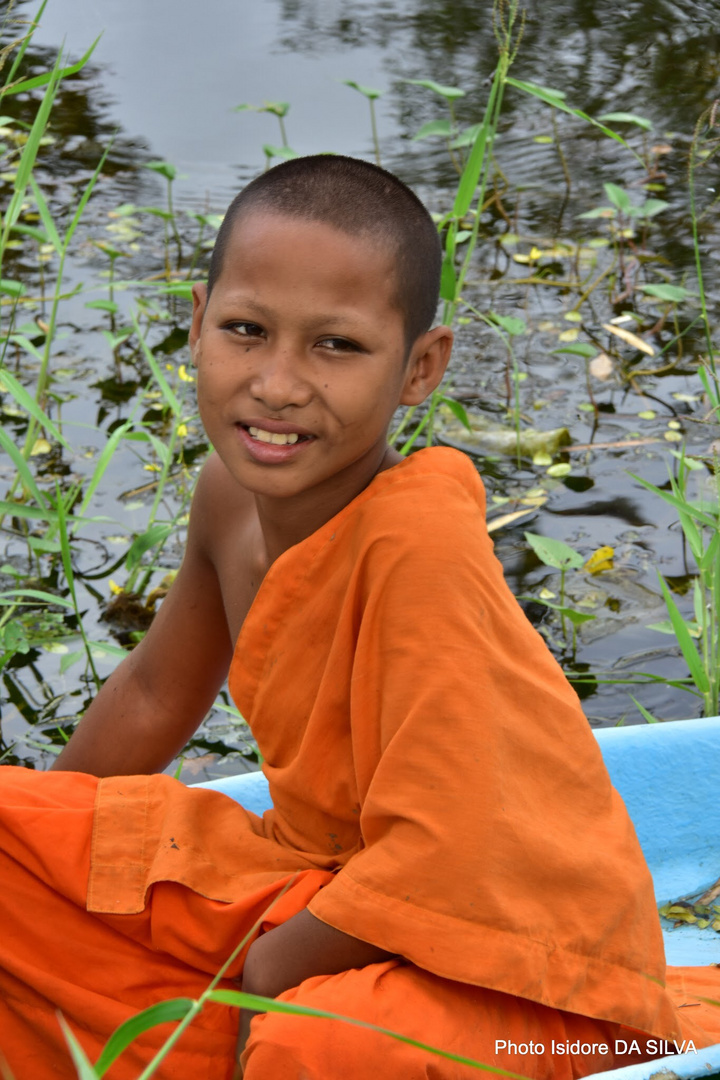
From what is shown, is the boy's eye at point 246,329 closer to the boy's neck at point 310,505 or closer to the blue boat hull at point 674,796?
the boy's neck at point 310,505

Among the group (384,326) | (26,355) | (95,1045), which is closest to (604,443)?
(26,355)

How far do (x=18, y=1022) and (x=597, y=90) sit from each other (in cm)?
443

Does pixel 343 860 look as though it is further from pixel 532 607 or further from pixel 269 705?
pixel 532 607

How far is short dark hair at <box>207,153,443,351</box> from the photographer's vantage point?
1387 millimetres

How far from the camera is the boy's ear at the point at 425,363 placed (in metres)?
1.49

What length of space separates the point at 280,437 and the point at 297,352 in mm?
93

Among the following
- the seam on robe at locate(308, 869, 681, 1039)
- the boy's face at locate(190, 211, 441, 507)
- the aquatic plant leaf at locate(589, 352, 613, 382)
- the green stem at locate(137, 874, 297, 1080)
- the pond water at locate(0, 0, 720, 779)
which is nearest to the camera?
the green stem at locate(137, 874, 297, 1080)

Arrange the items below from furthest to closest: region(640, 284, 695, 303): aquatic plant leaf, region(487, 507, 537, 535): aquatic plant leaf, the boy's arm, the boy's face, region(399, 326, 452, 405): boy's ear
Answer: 1. region(640, 284, 695, 303): aquatic plant leaf
2. region(487, 507, 537, 535): aquatic plant leaf
3. the boy's arm
4. region(399, 326, 452, 405): boy's ear
5. the boy's face

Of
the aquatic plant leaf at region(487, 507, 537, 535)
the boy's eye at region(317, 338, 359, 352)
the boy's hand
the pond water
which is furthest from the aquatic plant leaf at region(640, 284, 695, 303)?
Answer: the boy's hand

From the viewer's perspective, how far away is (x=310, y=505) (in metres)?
1.52

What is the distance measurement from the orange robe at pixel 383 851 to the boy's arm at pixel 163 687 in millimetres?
308

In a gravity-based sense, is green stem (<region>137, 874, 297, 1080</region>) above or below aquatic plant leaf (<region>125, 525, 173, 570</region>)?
above

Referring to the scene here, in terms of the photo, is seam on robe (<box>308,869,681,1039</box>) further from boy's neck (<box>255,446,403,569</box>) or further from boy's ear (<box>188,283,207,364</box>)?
boy's ear (<box>188,283,207,364</box>)

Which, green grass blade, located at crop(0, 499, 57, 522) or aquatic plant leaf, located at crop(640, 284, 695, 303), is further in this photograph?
aquatic plant leaf, located at crop(640, 284, 695, 303)
